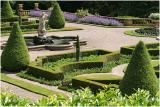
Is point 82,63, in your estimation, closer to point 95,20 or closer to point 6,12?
point 95,20

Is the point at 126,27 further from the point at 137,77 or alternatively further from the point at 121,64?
the point at 137,77

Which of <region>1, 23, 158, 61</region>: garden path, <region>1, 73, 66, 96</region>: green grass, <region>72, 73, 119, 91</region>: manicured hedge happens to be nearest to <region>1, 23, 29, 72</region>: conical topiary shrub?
<region>1, 73, 66, 96</region>: green grass

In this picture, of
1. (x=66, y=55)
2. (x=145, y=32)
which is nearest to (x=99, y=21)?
(x=145, y=32)

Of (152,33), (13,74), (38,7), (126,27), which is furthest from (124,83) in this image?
(38,7)

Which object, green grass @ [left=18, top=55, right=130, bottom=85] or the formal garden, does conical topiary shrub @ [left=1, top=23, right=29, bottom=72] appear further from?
green grass @ [left=18, top=55, right=130, bottom=85]

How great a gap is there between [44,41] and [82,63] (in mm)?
8722

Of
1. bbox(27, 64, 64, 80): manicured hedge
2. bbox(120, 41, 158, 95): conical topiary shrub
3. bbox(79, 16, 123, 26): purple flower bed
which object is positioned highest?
bbox(120, 41, 158, 95): conical topiary shrub

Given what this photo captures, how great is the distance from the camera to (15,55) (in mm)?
22703

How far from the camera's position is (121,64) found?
2428 centimetres

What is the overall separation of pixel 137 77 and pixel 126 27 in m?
27.3

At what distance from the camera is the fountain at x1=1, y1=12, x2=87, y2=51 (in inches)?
1169

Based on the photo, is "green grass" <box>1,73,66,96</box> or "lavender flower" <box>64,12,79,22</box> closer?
"green grass" <box>1,73,66,96</box>

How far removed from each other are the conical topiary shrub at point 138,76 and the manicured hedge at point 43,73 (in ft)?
17.9

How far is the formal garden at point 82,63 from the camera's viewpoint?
886 cm
